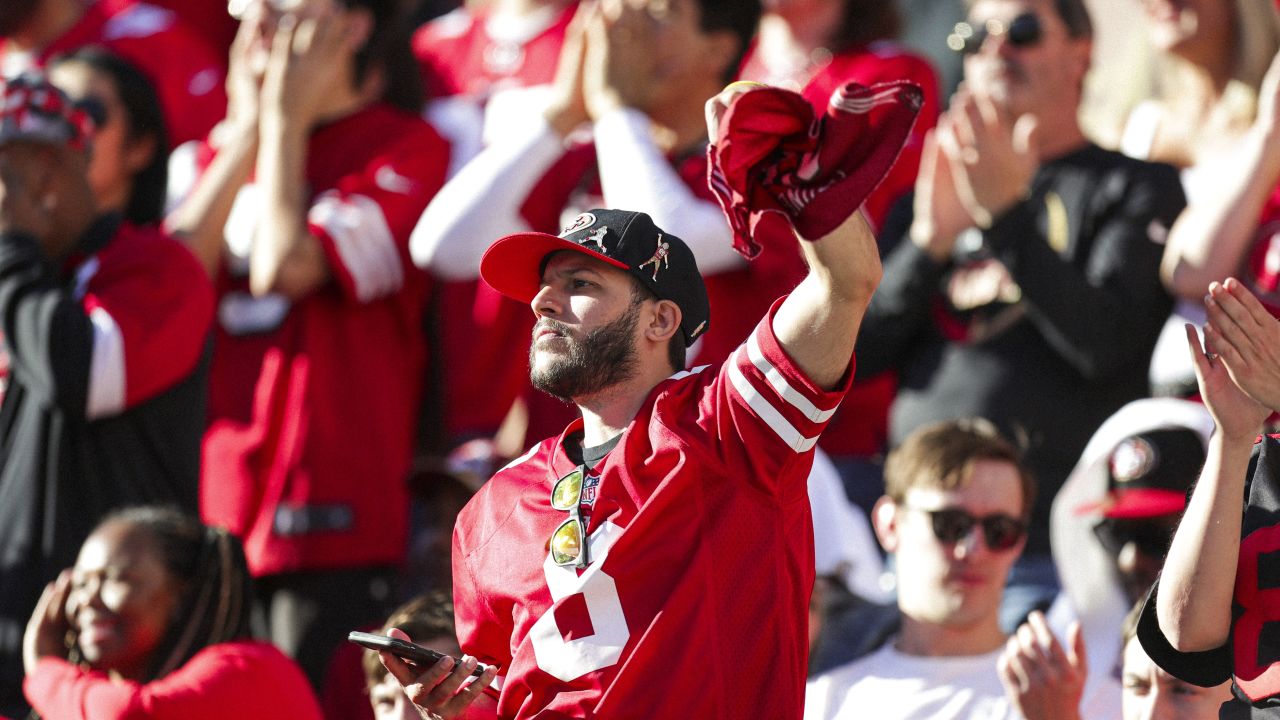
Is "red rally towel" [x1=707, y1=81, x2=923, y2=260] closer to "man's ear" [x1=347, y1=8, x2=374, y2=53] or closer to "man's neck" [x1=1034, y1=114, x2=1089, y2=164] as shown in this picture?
"man's neck" [x1=1034, y1=114, x2=1089, y2=164]

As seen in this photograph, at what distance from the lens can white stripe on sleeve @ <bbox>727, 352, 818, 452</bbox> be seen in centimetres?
318

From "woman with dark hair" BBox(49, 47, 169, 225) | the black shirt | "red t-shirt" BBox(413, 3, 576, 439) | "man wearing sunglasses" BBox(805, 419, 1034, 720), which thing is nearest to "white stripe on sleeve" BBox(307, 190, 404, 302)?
"red t-shirt" BBox(413, 3, 576, 439)


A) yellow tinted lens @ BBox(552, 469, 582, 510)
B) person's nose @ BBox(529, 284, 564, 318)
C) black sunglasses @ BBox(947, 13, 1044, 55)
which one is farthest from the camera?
black sunglasses @ BBox(947, 13, 1044, 55)

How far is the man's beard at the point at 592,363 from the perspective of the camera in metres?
3.44

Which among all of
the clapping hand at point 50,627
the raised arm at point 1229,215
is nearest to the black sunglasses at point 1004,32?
the raised arm at point 1229,215

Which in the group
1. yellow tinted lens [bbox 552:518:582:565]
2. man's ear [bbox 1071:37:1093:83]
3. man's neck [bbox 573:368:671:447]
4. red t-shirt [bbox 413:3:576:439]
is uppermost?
man's neck [bbox 573:368:671:447]

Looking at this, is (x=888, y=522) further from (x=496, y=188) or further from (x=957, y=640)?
(x=496, y=188)

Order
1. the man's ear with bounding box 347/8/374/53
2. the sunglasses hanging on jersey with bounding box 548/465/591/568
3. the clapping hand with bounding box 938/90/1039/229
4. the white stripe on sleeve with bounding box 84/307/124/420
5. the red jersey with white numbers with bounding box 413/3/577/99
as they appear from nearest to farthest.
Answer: the sunglasses hanging on jersey with bounding box 548/465/591/568 < the white stripe on sleeve with bounding box 84/307/124/420 < the clapping hand with bounding box 938/90/1039/229 < the man's ear with bounding box 347/8/374/53 < the red jersey with white numbers with bounding box 413/3/577/99

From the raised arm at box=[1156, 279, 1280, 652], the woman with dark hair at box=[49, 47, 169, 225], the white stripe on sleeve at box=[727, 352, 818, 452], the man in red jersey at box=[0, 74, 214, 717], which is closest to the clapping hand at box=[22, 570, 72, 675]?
the man in red jersey at box=[0, 74, 214, 717]

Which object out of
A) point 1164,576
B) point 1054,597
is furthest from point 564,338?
point 1054,597

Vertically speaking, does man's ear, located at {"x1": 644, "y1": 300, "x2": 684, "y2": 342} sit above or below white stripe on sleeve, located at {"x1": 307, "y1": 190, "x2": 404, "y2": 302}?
above

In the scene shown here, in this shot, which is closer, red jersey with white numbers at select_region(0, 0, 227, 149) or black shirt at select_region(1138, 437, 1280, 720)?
black shirt at select_region(1138, 437, 1280, 720)

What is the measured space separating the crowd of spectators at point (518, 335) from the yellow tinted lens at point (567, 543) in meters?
0.34

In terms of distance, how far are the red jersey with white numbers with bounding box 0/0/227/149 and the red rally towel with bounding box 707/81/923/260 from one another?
4415 millimetres
